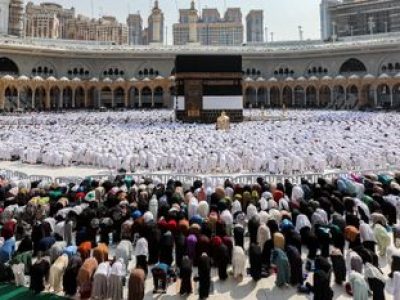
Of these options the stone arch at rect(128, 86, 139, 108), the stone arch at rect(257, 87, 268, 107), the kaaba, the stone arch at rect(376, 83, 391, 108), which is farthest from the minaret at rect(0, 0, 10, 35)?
the stone arch at rect(376, 83, 391, 108)

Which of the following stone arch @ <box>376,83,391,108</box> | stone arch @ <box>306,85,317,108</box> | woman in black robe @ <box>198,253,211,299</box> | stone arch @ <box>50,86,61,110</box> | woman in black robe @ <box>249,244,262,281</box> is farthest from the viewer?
stone arch @ <box>306,85,317,108</box>

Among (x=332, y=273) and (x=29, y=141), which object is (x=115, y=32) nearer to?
(x=29, y=141)

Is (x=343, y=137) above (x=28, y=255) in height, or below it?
above

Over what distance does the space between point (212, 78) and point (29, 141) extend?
13.5 m

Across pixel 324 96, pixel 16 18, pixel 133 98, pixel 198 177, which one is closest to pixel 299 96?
pixel 324 96

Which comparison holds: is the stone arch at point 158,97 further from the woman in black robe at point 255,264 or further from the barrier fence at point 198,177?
the woman in black robe at point 255,264

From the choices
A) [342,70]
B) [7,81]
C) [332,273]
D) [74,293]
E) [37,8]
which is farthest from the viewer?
[37,8]

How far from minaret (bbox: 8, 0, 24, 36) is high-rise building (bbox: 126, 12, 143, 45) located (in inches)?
1374

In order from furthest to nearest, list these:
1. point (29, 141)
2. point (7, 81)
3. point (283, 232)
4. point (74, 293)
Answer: point (7, 81) < point (29, 141) < point (283, 232) < point (74, 293)

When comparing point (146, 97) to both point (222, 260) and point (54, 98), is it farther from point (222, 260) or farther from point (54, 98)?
point (222, 260)

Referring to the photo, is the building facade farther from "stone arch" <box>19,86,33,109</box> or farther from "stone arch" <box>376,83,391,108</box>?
"stone arch" <box>19,86,33,109</box>

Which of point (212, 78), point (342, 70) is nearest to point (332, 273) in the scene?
point (212, 78)

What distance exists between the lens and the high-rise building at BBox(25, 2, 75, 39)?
72.4 metres

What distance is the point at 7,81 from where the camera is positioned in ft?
108
